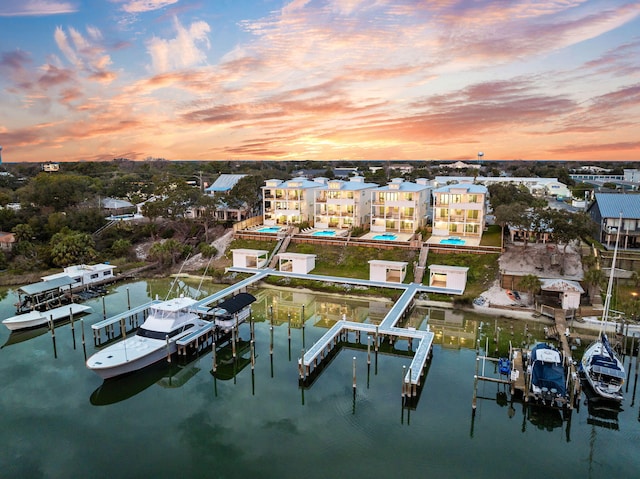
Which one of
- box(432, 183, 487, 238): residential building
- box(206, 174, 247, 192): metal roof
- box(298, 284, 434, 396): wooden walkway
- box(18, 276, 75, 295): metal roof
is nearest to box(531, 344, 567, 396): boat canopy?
box(298, 284, 434, 396): wooden walkway

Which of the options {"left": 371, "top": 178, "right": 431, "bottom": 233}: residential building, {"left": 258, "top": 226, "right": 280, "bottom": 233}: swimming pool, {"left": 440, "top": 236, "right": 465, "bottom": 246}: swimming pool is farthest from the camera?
{"left": 258, "top": 226, "right": 280, "bottom": 233}: swimming pool

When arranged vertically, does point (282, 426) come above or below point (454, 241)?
below

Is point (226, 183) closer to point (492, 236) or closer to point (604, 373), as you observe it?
point (492, 236)

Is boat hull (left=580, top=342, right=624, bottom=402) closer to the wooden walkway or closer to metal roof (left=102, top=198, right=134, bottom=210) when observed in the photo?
the wooden walkway

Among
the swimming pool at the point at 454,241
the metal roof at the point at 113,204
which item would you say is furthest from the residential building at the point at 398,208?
the metal roof at the point at 113,204

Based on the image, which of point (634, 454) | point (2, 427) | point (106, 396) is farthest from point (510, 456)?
point (2, 427)

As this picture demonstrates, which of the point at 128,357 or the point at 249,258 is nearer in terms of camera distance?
the point at 128,357

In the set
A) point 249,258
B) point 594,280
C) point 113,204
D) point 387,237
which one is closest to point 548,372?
point 594,280
